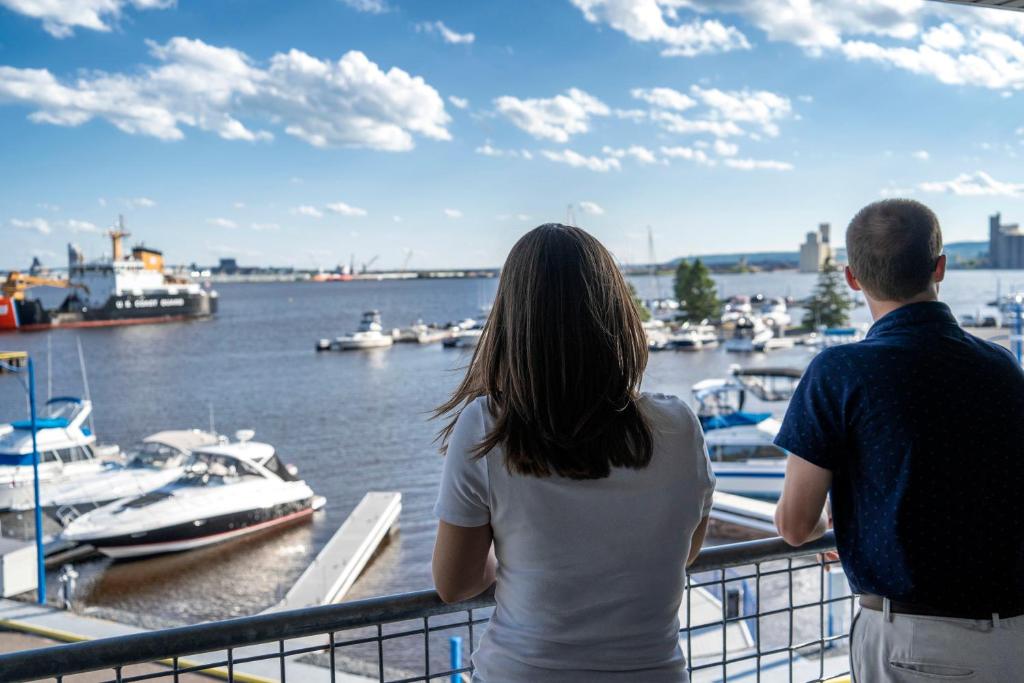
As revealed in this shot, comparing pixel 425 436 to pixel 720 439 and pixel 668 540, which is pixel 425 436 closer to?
pixel 720 439

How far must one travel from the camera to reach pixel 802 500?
1936mm

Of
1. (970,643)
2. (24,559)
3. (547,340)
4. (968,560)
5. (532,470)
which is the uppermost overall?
(547,340)

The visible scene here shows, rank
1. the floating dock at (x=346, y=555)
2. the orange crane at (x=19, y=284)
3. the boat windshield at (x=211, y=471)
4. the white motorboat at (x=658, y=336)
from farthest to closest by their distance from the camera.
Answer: the orange crane at (x=19, y=284), the white motorboat at (x=658, y=336), the boat windshield at (x=211, y=471), the floating dock at (x=346, y=555)

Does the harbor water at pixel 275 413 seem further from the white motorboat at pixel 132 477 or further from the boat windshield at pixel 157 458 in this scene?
the boat windshield at pixel 157 458

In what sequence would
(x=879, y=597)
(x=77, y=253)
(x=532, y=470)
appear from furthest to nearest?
(x=77, y=253)
(x=879, y=597)
(x=532, y=470)

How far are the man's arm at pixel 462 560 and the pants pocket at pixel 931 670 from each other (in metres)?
0.92

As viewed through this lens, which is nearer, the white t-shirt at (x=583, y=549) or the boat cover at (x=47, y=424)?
the white t-shirt at (x=583, y=549)

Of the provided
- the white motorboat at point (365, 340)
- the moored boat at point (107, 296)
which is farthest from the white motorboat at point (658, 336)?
the moored boat at point (107, 296)

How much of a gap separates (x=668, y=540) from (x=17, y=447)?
2190 cm

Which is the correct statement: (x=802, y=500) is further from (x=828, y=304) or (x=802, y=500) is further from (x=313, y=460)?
(x=828, y=304)

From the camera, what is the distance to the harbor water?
1677 centimetres

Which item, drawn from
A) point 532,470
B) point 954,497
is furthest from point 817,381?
point 532,470

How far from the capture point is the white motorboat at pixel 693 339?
190 feet

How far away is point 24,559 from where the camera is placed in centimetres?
1439
